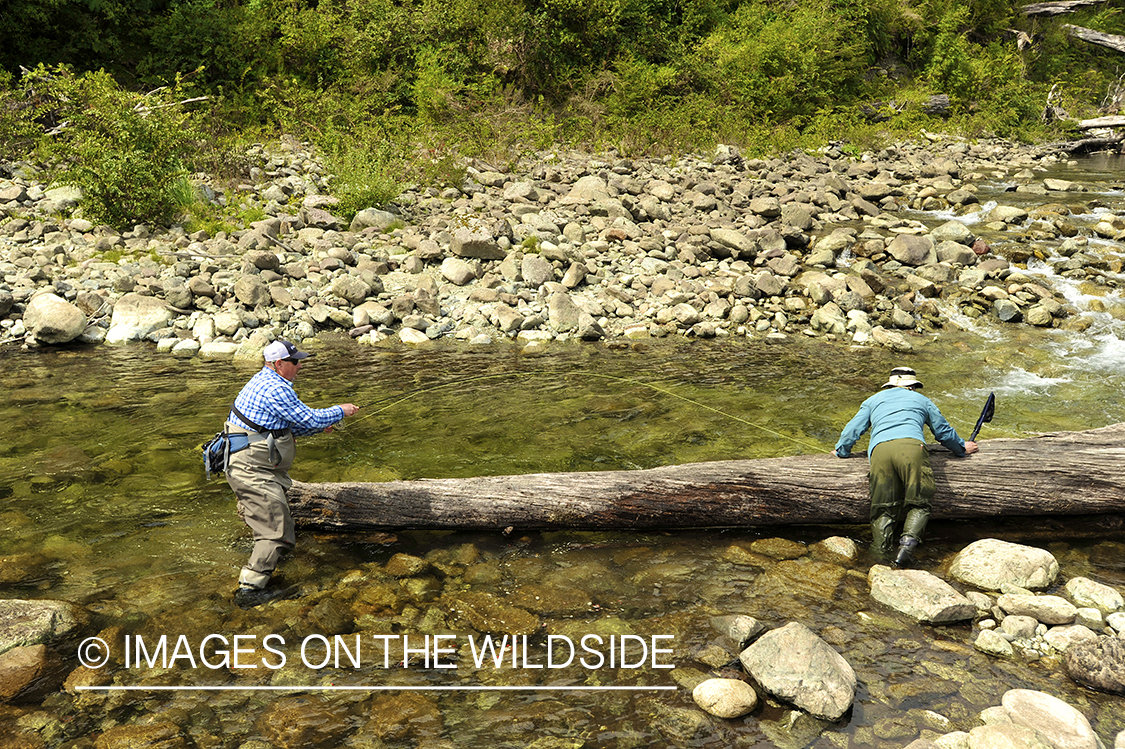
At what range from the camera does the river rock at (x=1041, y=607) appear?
4.43m

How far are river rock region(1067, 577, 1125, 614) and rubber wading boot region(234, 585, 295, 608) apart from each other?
5.28 meters

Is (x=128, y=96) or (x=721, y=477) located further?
(x=128, y=96)

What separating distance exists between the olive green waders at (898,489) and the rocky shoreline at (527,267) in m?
5.92

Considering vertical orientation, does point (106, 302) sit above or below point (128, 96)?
below

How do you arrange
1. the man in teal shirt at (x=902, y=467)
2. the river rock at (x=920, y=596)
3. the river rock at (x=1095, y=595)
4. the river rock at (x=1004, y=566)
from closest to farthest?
the river rock at (x=920, y=596) → the river rock at (x=1095, y=595) → the river rock at (x=1004, y=566) → the man in teal shirt at (x=902, y=467)

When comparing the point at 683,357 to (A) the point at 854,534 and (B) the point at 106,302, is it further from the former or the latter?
(B) the point at 106,302

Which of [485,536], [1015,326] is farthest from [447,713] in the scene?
[1015,326]

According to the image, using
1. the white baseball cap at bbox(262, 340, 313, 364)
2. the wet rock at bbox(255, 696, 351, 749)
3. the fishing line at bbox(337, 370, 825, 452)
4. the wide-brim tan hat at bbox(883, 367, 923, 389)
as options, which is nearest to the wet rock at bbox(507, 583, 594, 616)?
the wet rock at bbox(255, 696, 351, 749)

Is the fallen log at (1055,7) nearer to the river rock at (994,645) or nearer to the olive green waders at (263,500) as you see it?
the river rock at (994,645)

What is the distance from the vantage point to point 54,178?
14641mm

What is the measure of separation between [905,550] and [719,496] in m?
1.37

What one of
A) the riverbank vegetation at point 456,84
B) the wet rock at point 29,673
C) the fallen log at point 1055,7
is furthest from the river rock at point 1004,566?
the fallen log at point 1055,7

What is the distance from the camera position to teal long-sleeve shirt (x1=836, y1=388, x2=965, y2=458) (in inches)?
212

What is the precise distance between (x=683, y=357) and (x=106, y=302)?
357 inches
